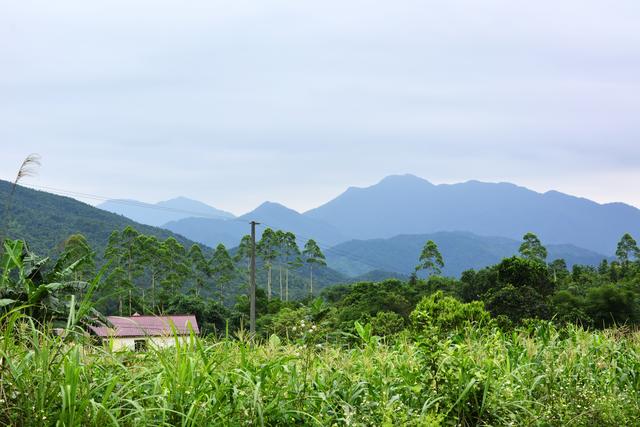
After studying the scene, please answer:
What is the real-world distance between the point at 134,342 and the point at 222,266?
2051 inches

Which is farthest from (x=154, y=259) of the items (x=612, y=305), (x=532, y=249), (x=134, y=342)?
(x=134, y=342)

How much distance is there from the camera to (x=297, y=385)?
2598 millimetres

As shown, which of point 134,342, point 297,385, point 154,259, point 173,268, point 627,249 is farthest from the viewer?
point 627,249

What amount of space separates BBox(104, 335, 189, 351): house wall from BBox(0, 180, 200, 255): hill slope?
51.2m

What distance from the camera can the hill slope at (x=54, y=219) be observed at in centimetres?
5519

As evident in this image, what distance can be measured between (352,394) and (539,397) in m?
1.09

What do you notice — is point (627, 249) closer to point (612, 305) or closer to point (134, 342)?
point (612, 305)

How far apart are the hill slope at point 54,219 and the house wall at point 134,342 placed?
51218 mm

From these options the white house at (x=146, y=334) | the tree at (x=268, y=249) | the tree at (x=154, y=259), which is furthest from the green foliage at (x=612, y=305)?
the tree at (x=268, y=249)

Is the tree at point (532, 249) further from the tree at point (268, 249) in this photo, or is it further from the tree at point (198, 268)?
the tree at point (198, 268)

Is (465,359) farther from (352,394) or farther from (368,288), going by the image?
(368,288)

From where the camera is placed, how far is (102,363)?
8.32 feet

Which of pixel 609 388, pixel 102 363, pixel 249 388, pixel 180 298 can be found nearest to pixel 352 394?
pixel 249 388

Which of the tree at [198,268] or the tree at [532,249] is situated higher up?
the tree at [532,249]
